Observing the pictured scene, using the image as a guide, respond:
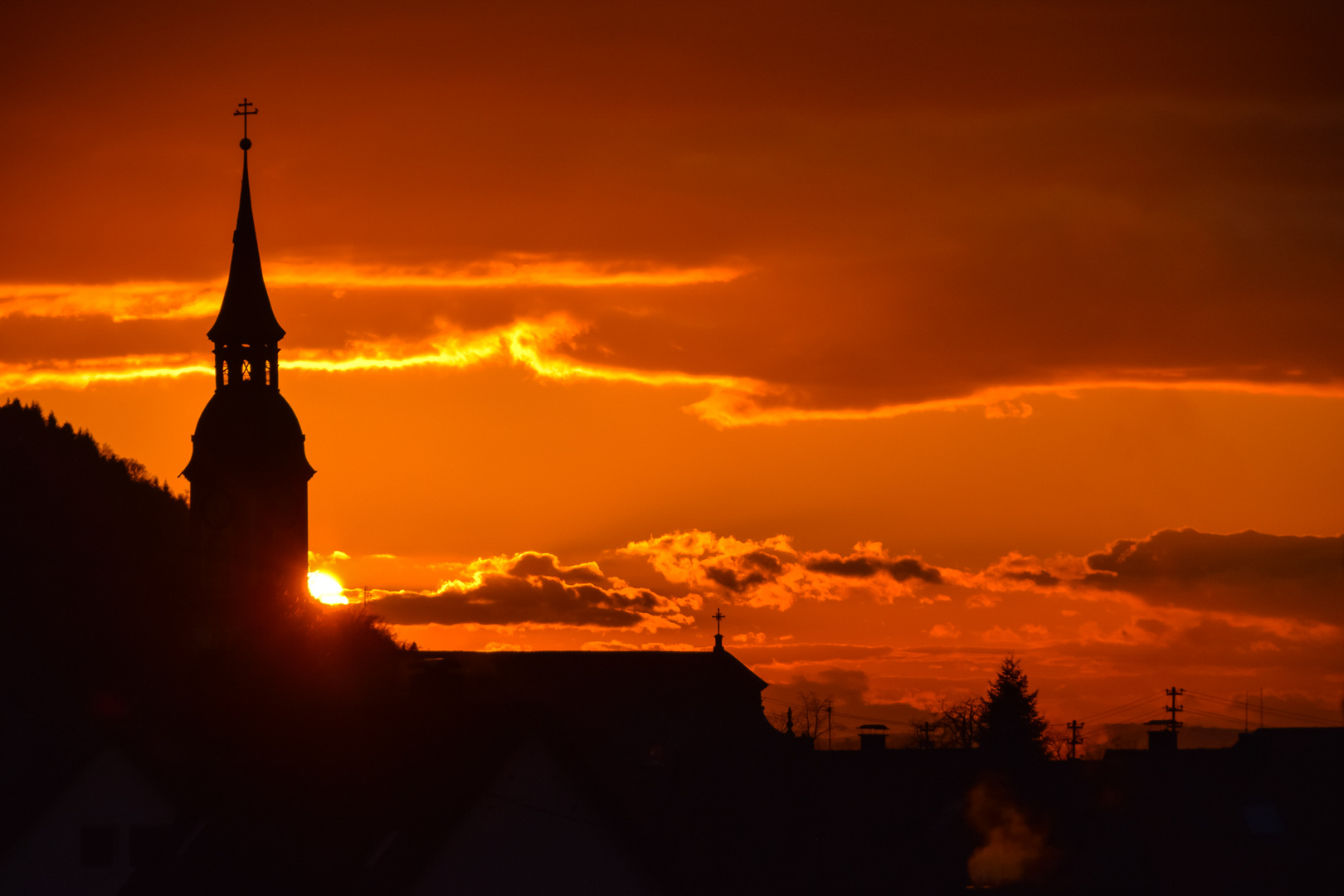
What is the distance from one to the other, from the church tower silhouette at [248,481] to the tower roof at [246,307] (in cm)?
9

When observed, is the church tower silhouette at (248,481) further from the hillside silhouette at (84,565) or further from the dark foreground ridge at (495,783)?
the hillside silhouette at (84,565)

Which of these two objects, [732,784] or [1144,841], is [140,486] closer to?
[732,784]

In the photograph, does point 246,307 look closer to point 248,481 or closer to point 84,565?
point 248,481

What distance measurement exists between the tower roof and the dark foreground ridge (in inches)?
560

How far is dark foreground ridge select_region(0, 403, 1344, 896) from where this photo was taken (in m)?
38.9

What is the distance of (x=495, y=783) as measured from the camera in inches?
1518

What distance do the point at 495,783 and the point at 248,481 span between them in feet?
228

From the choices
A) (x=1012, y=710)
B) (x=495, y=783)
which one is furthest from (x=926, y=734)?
(x=495, y=783)

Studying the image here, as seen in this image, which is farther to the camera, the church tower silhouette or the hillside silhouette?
the hillside silhouette

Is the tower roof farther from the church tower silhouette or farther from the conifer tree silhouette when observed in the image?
the conifer tree silhouette

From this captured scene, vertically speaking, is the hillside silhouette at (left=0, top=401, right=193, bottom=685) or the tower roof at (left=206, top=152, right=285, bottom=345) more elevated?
the tower roof at (left=206, top=152, right=285, bottom=345)

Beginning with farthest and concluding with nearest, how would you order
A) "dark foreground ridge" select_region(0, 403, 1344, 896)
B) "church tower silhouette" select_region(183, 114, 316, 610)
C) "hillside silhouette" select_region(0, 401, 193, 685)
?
1. "hillside silhouette" select_region(0, 401, 193, 685)
2. "church tower silhouette" select_region(183, 114, 316, 610)
3. "dark foreground ridge" select_region(0, 403, 1344, 896)

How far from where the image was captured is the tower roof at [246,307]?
10912 centimetres

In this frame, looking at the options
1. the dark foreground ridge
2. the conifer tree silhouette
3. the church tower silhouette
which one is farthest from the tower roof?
the conifer tree silhouette
